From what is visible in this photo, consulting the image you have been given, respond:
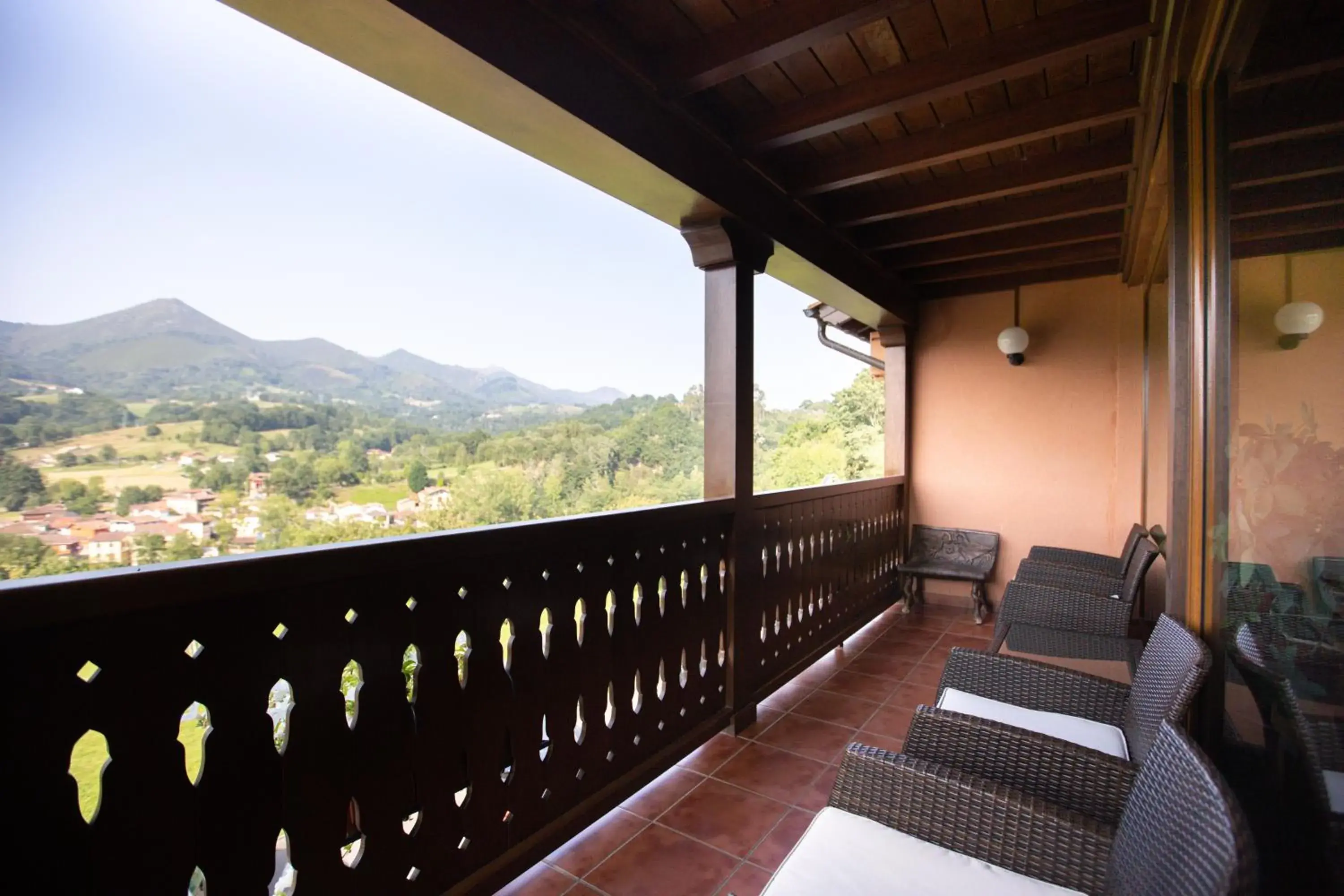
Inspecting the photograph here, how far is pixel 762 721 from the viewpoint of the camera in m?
2.90

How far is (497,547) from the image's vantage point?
168cm

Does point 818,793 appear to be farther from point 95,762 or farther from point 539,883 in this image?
point 95,762

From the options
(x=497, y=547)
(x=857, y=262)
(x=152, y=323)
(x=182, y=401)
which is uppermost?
(x=857, y=262)

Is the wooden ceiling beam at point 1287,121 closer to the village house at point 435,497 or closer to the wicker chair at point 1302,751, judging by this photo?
the wicker chair at point 1302,751

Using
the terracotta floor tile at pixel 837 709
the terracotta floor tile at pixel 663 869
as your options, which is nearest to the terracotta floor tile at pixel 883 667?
the terracotta floor tile at pixel 837 709


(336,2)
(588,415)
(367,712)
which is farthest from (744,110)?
(588,415)

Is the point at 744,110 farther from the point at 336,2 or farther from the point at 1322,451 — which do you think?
the point at 1322,451

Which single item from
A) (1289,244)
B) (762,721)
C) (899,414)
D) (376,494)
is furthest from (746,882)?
(376,494)

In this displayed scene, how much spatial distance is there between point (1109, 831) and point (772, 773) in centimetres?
148

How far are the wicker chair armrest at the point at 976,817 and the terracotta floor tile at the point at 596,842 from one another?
0.96 metres

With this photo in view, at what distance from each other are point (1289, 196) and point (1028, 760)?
1271 mm

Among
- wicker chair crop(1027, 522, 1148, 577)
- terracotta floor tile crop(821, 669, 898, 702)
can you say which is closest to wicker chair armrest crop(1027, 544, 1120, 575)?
wicker chair crop(1027, 522, 1148, 577)

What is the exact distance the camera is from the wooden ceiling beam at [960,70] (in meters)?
1.82

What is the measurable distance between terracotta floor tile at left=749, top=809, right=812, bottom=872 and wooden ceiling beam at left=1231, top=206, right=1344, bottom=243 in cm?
186
